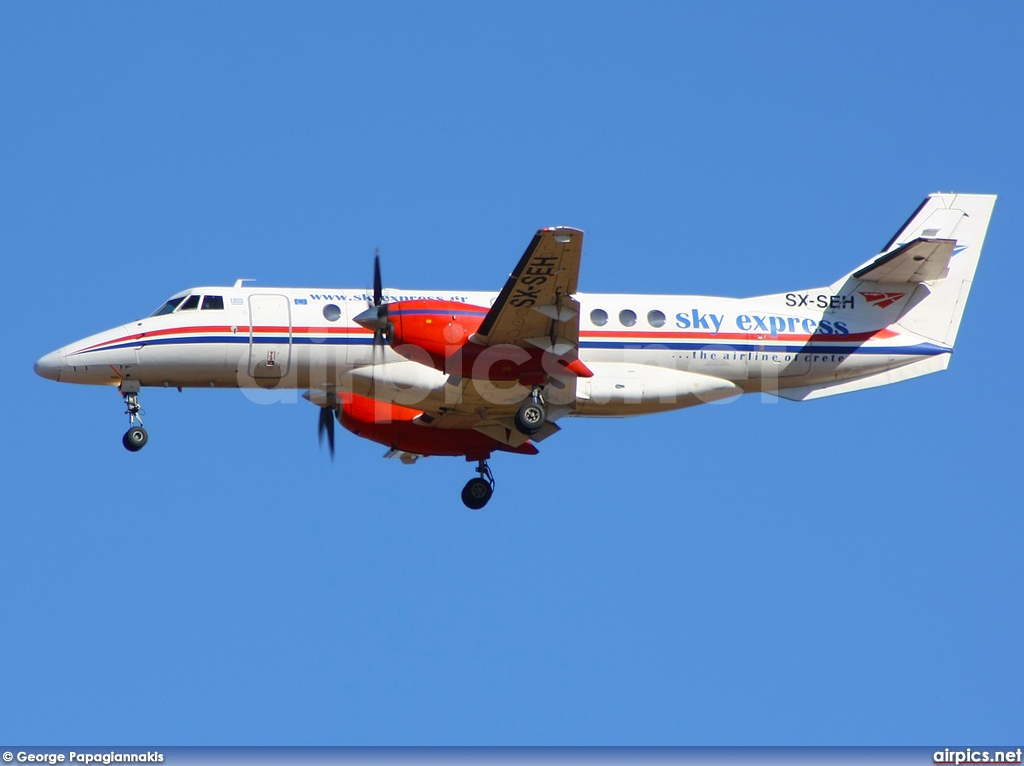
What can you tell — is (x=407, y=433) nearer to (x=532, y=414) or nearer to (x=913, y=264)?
(x=532, y=414)

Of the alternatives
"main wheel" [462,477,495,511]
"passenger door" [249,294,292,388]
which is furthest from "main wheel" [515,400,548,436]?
"passenger door" [249,294,292,388]

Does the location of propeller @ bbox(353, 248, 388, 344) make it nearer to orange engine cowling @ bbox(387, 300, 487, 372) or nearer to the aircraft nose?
orange engine cowling @ bbox(387, 300, 487, 372)

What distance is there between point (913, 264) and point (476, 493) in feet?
30.4

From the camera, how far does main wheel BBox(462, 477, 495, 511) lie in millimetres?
26125

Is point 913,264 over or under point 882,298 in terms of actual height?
over

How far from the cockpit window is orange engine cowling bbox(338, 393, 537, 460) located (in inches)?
135

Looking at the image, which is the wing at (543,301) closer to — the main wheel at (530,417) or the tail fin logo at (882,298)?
the main wheel at (530,417)

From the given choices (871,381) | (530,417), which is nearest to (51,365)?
(530,417)

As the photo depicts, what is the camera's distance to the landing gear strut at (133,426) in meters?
24.7

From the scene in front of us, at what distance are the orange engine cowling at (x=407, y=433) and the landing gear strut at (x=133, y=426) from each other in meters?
3.60
